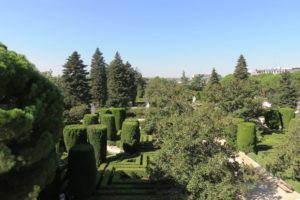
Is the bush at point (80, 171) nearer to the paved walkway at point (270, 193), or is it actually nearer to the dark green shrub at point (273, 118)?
the paved walkway at point (270, 193)

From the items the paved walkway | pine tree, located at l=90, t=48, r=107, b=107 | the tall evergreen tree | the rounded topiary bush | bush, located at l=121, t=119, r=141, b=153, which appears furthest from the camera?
pine tree, located at l=90, t=48, r=107, b=107

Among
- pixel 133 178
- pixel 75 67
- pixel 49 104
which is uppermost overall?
pixel 75 67

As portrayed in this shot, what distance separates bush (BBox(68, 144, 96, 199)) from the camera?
1056 cm

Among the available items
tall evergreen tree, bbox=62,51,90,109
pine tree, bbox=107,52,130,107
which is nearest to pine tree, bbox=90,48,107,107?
pine tree, bbox=107,52,130,107

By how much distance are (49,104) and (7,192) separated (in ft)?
8.12

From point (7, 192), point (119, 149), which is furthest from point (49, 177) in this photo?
point (119, 149)

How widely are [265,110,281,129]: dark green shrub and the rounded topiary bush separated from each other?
75.4 feet

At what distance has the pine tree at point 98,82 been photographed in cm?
4441

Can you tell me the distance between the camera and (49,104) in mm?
7824

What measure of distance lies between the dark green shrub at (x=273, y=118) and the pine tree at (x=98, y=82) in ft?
Answer: 85.8

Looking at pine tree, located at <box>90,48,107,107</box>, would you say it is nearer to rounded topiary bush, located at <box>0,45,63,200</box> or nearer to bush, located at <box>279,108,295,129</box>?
bush, located at <box>279,108,295,129</box>

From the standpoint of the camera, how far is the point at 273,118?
26.5 meters

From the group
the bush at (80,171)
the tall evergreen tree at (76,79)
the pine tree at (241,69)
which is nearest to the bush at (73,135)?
the bush at (80,171)

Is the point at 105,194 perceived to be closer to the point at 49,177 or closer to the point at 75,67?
the point at 49,177
